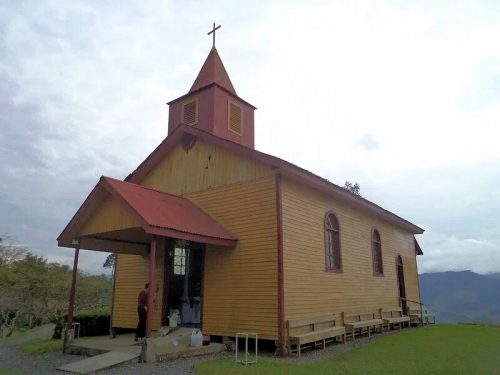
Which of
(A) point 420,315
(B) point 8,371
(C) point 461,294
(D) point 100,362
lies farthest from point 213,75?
(C) point 461,294

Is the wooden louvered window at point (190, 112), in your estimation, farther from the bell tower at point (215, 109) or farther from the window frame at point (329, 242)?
the window frame at point (329, 242)

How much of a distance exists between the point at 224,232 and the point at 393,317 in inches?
409

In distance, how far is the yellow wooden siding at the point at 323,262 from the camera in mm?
12179

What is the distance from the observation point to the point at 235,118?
16797 millimetres

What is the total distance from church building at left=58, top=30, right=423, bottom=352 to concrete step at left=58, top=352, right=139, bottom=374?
0.85m

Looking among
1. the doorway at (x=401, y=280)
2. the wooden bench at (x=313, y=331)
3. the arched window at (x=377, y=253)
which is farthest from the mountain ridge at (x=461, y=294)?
the wooden bench at (x=313, y=331)

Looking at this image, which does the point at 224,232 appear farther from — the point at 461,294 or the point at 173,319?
the point at 461,294

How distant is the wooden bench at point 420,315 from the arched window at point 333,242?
8.21 meters

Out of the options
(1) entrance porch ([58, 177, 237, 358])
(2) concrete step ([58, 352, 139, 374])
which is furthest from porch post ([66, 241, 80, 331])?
(2) concrete step ([58, 352, 139, 374])

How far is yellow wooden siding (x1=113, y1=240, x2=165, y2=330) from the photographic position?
1494 centimetres

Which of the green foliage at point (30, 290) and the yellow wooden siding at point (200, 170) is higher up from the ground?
the yellow wooden siding at point (200, 170)

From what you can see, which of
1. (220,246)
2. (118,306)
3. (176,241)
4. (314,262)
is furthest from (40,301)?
(314,262)

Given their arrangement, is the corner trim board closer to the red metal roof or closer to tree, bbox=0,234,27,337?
the red metal roof

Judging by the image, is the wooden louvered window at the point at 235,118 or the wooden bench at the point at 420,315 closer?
the wooden louvered window at the point at 235,118
